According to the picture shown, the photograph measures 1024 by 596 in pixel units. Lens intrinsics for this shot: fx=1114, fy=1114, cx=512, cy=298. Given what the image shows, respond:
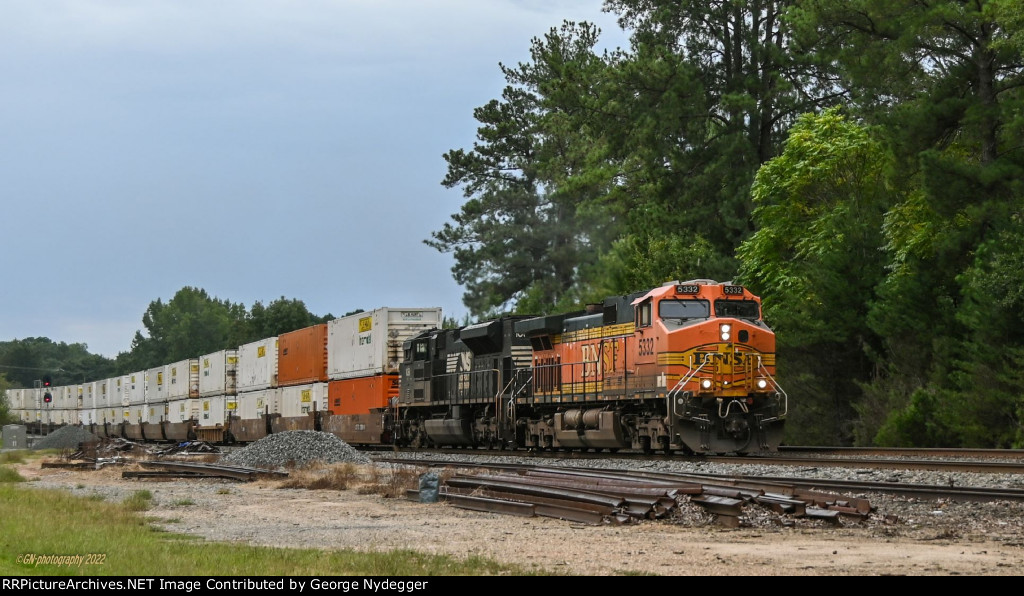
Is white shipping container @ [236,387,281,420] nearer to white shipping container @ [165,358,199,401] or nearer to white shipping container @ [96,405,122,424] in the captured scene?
white shipping container @ [165,358,199,401]

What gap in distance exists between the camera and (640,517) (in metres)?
12.1

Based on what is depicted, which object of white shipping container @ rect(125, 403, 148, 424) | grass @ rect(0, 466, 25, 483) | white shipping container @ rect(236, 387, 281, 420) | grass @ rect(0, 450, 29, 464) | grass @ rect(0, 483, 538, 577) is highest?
white shipping container @ rect(236, 387, 281, 420)

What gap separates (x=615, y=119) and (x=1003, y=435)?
67.5 feet

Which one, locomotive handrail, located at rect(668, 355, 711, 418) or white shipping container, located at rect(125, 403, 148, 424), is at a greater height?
locomotive handrail, located at rect(668, 355, 711, 418)

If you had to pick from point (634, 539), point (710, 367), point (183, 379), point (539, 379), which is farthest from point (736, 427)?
point (183, 379)

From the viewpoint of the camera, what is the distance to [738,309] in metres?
22.7

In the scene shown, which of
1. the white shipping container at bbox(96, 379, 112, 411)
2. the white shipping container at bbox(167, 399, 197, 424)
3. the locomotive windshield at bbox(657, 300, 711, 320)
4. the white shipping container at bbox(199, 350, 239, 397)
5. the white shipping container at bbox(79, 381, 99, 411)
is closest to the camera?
the locomotive windshield at bbox(657, 300, 711, 320)

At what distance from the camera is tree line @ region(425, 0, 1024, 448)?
85.4ft

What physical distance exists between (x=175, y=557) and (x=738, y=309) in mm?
15306

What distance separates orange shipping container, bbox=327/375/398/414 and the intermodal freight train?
0.05m

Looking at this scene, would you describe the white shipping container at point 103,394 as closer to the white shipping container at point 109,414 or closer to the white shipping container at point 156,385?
the white shipping container at point 109,414

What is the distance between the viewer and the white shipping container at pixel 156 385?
56281 millimetres

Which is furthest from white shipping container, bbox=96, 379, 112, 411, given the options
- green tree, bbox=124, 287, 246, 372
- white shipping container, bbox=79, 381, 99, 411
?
green tree, bbox=124, 287, 246, 372
